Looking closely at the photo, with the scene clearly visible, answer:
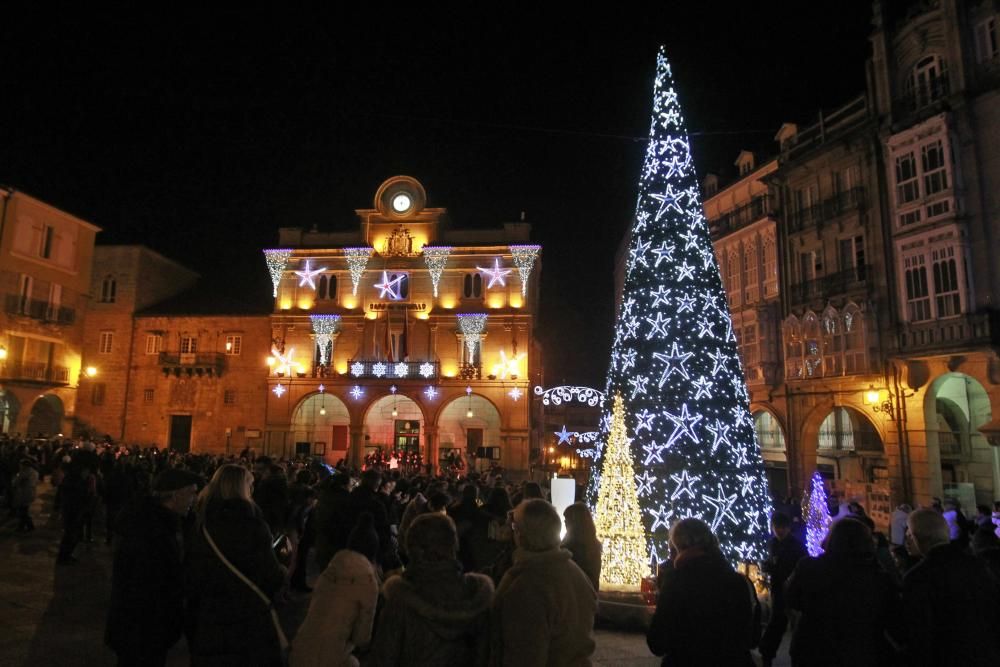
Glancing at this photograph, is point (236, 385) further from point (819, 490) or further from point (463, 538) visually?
point (463, 538)

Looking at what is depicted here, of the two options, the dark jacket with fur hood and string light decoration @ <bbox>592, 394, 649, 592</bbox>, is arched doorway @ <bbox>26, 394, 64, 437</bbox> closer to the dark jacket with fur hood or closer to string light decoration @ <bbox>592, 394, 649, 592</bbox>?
string light decoration @ <bbox>592, 394, 649, 592</bbox>

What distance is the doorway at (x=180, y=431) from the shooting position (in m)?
35.2

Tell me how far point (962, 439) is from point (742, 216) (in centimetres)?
1282

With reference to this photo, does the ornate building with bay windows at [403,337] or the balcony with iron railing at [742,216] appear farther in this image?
the ornate building with bay windows at [403,337]

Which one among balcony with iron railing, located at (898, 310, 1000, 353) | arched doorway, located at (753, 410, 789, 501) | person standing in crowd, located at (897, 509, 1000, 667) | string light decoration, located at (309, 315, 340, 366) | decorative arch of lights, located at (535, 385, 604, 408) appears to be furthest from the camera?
string light decoration, located at (309, 315, 340, 366)

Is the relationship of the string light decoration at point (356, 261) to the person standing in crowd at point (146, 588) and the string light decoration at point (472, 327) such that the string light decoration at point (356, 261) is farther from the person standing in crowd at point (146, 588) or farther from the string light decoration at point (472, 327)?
the person standing in crowd at point (146, 588)

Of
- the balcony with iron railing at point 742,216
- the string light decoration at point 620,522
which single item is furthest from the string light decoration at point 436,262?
the string light decoration at point 620,522

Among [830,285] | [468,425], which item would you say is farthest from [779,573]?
[468,425]

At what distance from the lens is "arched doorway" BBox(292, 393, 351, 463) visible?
115 feet

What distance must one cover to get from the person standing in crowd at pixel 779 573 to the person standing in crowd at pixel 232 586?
196 inches

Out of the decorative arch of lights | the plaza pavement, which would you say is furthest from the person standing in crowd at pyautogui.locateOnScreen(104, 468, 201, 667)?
the decorative arch of lights

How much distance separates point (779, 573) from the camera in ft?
21.9

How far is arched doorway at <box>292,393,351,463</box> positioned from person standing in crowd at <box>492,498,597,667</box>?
3257cm

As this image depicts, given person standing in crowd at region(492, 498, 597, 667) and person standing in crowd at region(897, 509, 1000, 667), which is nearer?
person standing in crowd at region(492, 498, 597, 667)
